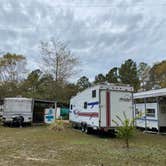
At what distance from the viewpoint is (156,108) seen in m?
19.8

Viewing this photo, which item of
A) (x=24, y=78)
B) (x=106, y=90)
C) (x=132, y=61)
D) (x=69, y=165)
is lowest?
(x=69, y=165)

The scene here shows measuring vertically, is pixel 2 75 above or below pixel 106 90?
above

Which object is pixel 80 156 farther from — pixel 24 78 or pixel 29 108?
pixel 24 78

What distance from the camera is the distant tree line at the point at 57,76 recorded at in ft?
97.8

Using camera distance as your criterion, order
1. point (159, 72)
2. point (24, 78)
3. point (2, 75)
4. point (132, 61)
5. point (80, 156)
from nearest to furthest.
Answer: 1. point (80, 156)
2. point (2, 75)
3. point (24, 78)
4. point (159, 72)
5. point (132, 61)

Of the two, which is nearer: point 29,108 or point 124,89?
point 124,89

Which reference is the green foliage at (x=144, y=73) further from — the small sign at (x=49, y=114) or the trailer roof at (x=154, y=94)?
the trailer roof at (x=154, y=94)

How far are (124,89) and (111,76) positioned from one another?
40646 millimetres

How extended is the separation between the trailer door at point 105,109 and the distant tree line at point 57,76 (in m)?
13.7

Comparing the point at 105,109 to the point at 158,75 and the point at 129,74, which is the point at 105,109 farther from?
the point at 129,74

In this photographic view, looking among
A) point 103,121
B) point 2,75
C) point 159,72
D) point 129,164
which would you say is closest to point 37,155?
point 129,164

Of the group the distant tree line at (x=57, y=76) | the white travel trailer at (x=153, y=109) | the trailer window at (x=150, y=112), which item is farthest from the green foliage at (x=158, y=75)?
the trailer window at (x=150, y=112)

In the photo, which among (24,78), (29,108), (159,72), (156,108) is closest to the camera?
(156,108)

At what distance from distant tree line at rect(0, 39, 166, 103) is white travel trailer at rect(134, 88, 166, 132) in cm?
1033
